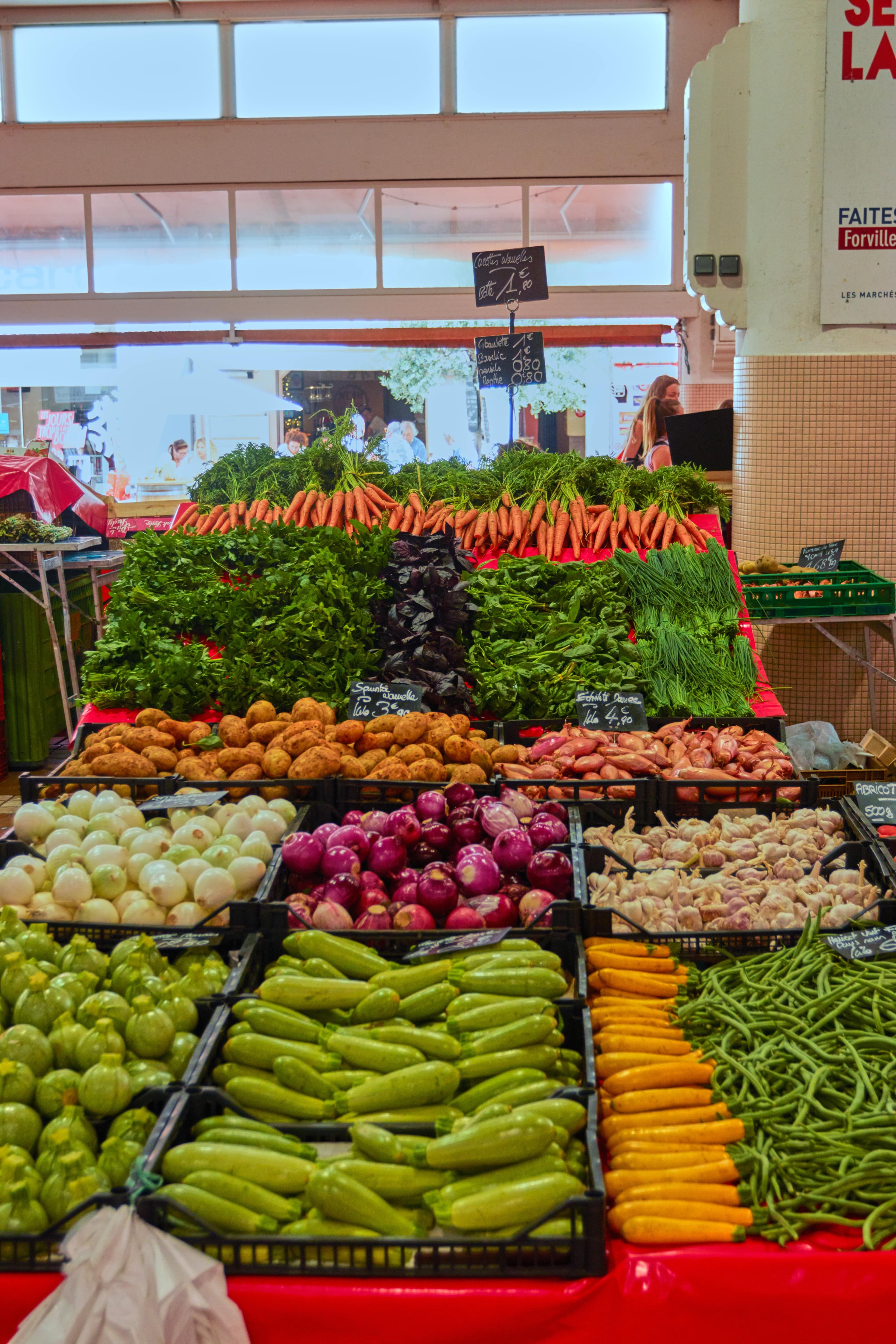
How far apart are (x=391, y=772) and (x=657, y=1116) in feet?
5.05

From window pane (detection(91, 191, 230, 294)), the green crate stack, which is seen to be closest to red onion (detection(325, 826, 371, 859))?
the green crate stack

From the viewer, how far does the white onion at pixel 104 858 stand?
9.20 ft

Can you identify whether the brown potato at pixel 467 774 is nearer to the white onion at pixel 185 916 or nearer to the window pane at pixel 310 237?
the white onion at pixel 185 916

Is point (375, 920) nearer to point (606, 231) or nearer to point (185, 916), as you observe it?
point (185, 916)

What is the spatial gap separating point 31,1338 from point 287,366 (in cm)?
1047

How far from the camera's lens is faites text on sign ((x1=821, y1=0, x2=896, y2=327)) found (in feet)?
18.9

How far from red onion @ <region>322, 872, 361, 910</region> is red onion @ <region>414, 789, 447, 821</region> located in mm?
381

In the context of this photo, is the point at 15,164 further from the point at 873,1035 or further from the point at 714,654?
the point at 873,1035

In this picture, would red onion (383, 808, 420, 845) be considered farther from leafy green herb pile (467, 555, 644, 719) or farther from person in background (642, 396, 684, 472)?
person in background (642, 396, 684, 472)

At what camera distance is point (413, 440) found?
11828 mm

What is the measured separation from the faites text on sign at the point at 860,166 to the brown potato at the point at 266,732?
3879 millimetres

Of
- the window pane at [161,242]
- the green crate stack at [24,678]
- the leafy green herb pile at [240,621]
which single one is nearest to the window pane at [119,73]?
the window pane at [161,242]

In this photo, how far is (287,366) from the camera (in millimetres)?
11312

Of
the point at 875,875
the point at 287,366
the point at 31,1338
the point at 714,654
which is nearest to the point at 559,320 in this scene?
the point at 287,366
